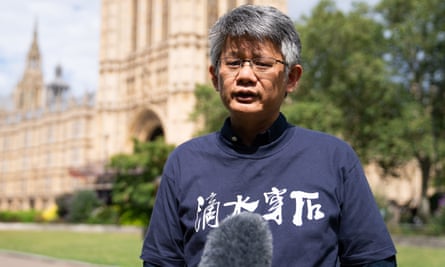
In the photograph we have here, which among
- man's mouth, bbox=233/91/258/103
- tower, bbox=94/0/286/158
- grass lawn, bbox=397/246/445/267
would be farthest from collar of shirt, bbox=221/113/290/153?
tower, bbox=94/0/286/158

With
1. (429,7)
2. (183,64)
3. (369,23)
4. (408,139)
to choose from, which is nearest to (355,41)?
(369,23)

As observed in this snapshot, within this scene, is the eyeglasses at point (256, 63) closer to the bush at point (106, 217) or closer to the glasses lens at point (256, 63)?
the glasses lens at point (256, 63)

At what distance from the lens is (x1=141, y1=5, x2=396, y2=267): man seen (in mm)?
1920

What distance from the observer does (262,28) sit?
6.55 ft

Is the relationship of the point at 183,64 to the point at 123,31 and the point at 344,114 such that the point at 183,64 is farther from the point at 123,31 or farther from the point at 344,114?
the point at 344,114

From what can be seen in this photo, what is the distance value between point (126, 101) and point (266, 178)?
41.3 m

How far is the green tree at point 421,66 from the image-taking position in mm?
24562

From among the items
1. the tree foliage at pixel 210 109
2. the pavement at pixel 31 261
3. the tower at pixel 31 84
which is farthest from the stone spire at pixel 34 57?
the pavement at pixel 31 261

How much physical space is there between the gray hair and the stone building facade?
28489mm

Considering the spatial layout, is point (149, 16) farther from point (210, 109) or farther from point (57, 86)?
point (57, 86)

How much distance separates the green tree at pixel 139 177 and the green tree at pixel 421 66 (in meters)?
11.3

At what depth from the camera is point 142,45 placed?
41969mm

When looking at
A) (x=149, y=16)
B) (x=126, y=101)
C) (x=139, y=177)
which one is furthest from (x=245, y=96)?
(x=126, y=101)

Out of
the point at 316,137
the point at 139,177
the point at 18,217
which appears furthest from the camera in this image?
the point at 18,217
